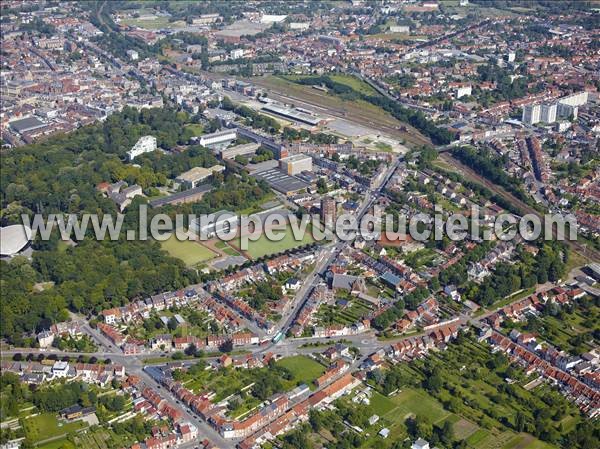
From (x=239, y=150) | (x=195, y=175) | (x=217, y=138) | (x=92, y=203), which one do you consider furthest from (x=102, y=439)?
(x=217, y=138)

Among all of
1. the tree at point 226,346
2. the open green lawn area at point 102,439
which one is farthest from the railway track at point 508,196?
the open green lawn area at point 102,439

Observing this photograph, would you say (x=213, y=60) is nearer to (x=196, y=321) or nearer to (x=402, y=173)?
(x=402, y=173)

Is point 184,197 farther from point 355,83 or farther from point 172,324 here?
point 355,83

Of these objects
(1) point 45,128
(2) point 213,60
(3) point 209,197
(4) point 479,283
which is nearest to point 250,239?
(3) point 209,197

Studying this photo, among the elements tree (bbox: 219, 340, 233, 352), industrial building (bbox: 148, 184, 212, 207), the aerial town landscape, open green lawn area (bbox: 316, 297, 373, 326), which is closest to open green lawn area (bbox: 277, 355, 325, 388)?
the aerial town landscape

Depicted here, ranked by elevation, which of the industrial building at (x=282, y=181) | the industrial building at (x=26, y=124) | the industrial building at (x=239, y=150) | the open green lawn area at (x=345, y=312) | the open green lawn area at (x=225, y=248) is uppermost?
the industrial building at (x=26, y=124)

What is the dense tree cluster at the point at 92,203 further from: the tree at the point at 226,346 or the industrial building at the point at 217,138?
the tree at the point at 226,346
